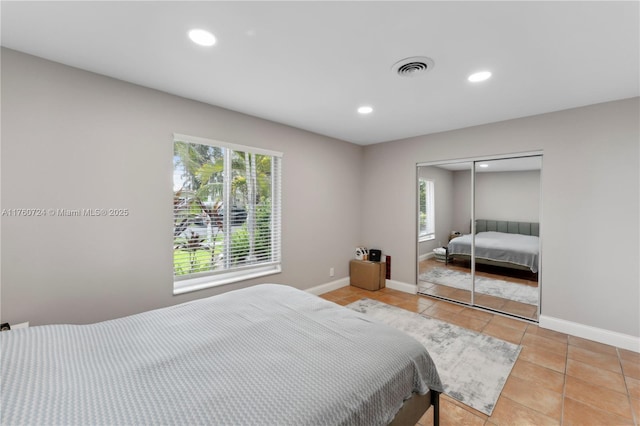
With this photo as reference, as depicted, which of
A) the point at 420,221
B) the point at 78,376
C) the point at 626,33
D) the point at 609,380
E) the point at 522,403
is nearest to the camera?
the point at 78,376

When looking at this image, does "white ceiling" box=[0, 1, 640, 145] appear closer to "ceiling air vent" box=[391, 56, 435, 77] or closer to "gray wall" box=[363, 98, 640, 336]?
"ceiling air vent" box=[391, 56, 435, 77]

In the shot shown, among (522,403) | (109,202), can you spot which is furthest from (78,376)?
(522,403)

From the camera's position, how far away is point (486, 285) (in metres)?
3.70

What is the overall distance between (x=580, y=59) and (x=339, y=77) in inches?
70.5

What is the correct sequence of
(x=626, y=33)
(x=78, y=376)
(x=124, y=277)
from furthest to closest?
(x=124, y=277)
(x=626, y=33)
(x=78, y=376)

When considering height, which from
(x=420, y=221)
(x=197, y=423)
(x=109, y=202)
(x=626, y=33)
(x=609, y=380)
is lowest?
(x=609, y=380)

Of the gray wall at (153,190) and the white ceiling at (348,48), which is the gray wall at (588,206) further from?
the white ceiling at (348,48)

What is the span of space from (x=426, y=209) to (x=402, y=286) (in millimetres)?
1331

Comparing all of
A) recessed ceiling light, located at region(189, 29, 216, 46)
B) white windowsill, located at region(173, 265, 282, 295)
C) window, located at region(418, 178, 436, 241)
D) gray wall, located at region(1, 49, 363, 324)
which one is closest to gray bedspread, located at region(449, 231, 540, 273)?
window, located at region(418, 178, 436, 241)

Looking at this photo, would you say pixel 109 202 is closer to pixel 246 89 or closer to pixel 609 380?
pixel 246 89

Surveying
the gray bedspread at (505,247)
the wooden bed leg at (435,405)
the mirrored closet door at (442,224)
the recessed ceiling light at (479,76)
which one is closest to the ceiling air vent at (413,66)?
the recessed ceiling light at (479,76)

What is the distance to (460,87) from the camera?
94.6 inches

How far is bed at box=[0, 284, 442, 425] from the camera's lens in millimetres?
969

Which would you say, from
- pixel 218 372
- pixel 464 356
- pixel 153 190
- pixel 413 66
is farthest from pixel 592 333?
pixel 153 190
